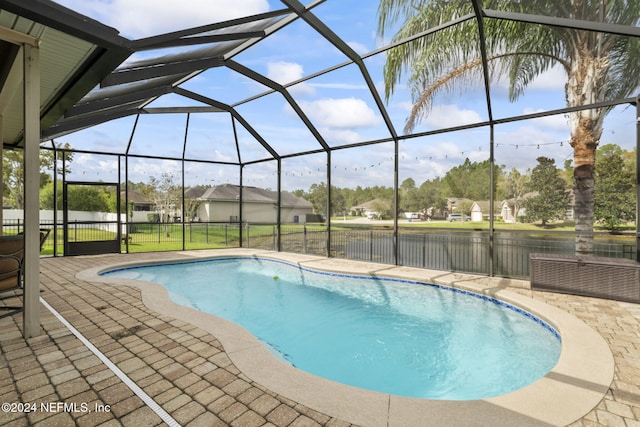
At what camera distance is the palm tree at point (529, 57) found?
511cm

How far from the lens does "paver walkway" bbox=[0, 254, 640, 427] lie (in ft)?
5.93

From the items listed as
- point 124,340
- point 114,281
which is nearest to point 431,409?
point 124,340

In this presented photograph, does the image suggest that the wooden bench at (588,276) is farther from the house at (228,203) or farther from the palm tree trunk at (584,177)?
the house at (228,203)

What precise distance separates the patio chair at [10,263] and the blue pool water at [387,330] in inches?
94.8

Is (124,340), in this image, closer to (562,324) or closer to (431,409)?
(431,409)

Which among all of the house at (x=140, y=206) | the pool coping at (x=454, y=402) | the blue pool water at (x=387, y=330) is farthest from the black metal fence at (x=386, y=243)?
the house at (x=140, y=206)

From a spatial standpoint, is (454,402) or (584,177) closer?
(454,402)

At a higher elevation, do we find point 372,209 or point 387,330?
point 372,209

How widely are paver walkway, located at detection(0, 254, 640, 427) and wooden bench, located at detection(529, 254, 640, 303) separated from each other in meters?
0.59

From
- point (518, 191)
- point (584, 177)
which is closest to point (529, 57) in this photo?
point (584, 177)

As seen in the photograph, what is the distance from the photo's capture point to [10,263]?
11.4 feet

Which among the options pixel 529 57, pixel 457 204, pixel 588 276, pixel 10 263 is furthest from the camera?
pixel 457 204

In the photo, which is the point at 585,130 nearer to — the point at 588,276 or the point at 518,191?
the point at 588,276

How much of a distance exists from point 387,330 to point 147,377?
328 cm
